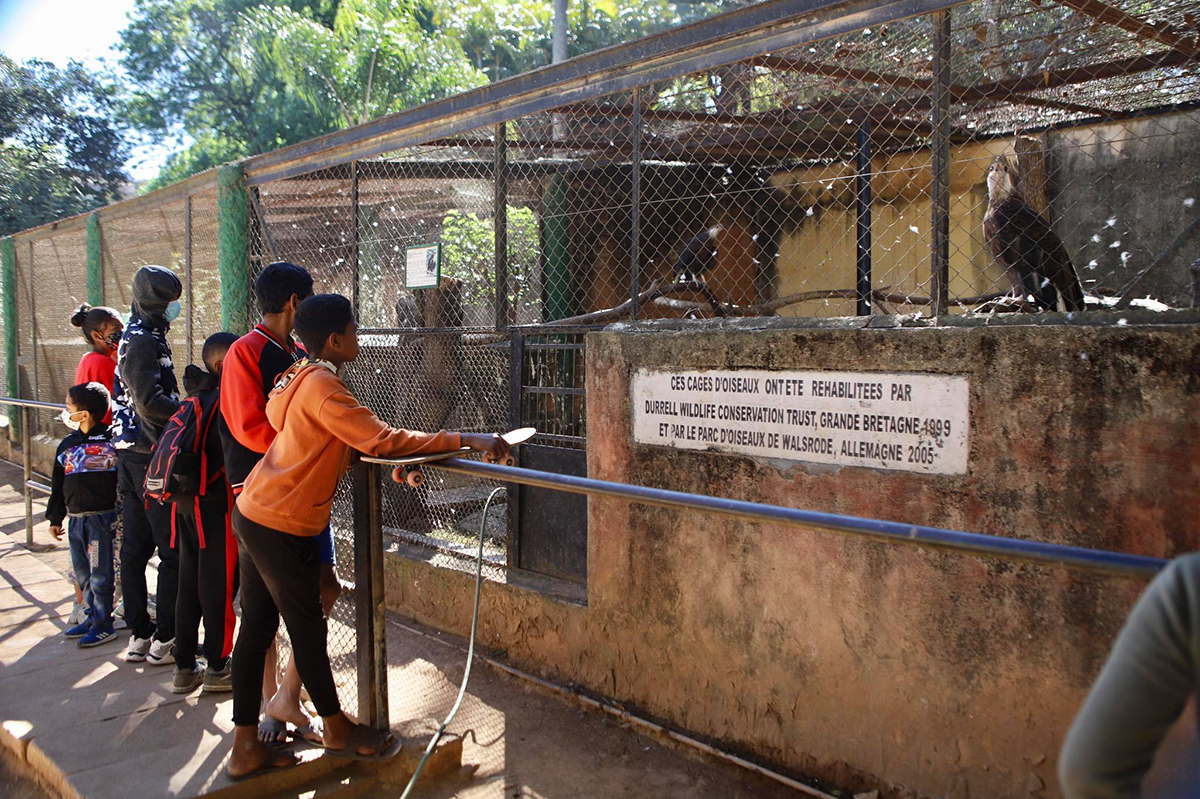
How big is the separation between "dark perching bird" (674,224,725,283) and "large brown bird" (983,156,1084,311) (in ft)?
7.46

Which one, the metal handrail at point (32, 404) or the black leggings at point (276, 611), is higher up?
the metal handrail at point (32, 404)

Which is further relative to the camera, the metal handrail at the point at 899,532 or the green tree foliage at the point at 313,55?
the green tree foliage at the point at 313,55

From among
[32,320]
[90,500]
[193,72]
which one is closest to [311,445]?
[90,500]

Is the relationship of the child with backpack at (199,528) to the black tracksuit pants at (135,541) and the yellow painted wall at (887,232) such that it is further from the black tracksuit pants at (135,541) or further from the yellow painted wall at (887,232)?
the yellow painted wall at (887,232)

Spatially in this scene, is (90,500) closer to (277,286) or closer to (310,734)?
(277,286)

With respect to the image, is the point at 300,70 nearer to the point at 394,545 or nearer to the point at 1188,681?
the point at 394,545

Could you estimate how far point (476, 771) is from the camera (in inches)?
145

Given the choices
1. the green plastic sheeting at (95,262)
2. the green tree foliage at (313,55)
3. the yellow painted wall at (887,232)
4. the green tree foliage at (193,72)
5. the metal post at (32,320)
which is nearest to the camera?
the yellow painted wall at (887,232)

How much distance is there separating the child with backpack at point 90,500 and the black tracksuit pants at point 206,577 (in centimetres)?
127

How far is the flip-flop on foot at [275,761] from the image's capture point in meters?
3.00

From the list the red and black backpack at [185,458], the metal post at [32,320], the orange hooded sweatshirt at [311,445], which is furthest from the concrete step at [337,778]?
the metal post at [32,320]

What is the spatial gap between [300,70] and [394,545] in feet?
48.1

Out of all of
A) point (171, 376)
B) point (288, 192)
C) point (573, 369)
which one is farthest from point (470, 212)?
point (171, 376)

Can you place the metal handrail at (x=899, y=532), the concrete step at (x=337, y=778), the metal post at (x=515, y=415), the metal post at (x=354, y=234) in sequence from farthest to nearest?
the metal post at (x=354, y=234), the metal post at (x=515, y=415), the concrete step at (x=337, y=778), the metal handrail at (x=899, y=532)
